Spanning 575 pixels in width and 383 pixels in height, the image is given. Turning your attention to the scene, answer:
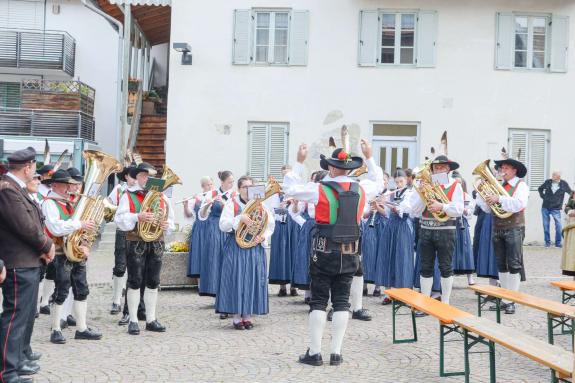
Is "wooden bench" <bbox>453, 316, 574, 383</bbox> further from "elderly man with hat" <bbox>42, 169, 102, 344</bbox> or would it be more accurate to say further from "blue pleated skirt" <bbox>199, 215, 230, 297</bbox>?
"blue pleated skirt" <bbox>199, 215, 230, 297</bbox>

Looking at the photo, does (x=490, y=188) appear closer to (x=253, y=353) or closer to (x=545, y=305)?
(x=545, y=305)

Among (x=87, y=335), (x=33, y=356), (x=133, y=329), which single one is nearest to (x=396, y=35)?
(x=133, y=329)

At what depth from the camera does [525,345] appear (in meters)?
5.88

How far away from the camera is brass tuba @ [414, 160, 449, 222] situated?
32.3ft

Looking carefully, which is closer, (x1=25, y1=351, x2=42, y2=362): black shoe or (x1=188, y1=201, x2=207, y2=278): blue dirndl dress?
(x1=25, y1=351, x2=42, y2=362): black shoe

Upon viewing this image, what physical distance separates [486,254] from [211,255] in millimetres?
4278

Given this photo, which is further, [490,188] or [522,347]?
[490,188]

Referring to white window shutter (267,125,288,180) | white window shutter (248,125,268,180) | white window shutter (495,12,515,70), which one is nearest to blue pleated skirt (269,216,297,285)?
white window shutter (267,125,288,180)

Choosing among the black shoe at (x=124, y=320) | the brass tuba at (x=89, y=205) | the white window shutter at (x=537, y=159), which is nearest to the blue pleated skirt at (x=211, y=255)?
the black shoe at (x=124, y=320)

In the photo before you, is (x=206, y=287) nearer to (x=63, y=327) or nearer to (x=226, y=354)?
(x=63, y=327)

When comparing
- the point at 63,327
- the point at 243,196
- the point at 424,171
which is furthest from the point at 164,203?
the point at 424,171

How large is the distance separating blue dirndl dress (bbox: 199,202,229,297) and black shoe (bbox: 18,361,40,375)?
410 cm

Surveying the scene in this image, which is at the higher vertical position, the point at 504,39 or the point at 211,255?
the point at 504,39

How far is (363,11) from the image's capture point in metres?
19.8
